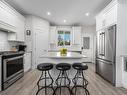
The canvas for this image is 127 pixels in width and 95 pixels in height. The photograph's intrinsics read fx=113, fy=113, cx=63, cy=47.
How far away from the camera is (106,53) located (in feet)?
13.3

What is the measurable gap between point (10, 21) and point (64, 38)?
4.60 m

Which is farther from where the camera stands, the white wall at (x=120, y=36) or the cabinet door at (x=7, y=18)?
the cabinet door at (x=7, y=18)

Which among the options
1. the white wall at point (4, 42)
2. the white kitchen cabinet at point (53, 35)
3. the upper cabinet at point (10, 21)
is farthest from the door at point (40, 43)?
the white wall at point (4, 42)

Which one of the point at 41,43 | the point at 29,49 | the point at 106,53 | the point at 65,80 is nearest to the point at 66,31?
the point at 41,43

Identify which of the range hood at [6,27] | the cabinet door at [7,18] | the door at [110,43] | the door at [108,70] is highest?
the cabinet door at [7,18]

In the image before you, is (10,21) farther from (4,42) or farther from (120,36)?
(120,36)

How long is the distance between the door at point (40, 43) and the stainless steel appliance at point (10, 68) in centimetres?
222

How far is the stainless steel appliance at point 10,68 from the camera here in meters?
3.17

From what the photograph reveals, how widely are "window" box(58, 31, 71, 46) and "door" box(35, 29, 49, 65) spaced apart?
1.39 meters

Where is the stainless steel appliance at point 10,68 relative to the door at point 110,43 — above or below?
below

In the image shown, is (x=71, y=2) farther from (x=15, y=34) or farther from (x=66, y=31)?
(x=66, y=31)

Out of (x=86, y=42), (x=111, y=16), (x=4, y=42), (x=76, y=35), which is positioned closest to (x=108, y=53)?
(x=111, y=16)

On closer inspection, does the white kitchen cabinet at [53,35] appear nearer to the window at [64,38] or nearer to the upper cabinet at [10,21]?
the window at [64,38]

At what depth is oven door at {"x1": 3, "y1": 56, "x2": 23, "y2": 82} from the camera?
3.21m
